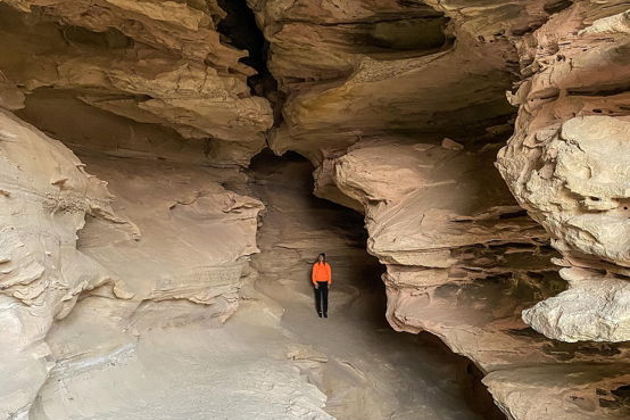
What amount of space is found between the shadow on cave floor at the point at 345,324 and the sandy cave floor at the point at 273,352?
0.08 feet

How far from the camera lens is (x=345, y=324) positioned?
10.9m

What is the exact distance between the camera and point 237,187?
11.5 meters

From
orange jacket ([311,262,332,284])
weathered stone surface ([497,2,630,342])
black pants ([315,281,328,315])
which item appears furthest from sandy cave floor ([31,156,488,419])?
weathered stone surface ([497,2,630,342])

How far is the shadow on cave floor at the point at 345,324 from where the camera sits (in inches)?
323

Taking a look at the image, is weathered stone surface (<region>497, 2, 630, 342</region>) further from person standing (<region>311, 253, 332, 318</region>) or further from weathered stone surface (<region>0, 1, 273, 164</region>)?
person standing (<region>311, 253, 332, 318</region>)

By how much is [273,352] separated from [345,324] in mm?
2994

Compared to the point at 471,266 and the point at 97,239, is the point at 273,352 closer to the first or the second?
the point at 97,239

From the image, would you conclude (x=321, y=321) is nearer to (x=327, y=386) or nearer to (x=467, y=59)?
(x=327, y=386)

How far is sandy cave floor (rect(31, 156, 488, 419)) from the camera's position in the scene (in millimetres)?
6012

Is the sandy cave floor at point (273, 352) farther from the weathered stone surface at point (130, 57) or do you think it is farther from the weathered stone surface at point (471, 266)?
the weathered stone surface at point (130, 57)

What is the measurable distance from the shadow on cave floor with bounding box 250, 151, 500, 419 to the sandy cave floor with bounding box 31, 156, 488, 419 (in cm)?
3

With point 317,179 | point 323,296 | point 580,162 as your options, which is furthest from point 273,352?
point 580,162

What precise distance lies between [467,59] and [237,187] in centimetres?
614

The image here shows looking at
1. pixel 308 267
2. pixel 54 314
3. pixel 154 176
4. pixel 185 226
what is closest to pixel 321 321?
pixel 308 267
